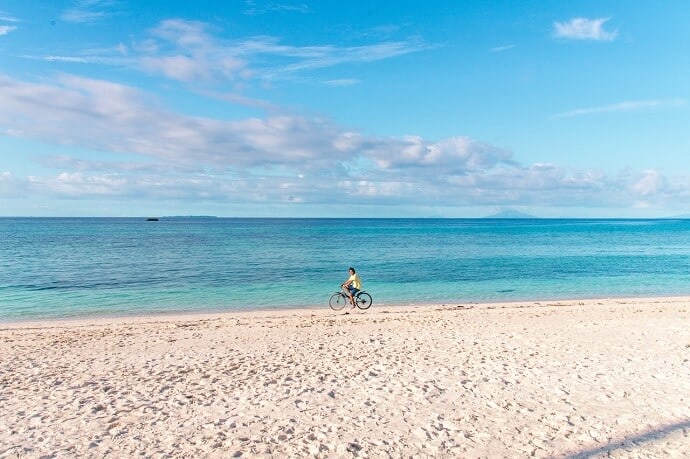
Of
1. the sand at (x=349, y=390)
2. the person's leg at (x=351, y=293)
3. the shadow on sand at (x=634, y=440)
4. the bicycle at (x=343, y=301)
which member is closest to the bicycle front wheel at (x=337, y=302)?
the bicycle at (x=343, y=301)

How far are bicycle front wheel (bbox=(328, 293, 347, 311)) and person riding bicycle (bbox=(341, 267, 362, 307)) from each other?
82cm

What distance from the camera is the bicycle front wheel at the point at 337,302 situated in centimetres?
2498

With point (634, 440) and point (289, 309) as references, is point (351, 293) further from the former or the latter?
point (634, 440)

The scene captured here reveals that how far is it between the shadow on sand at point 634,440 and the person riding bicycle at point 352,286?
619 inches

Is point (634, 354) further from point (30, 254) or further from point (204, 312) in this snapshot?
point (30, 254)

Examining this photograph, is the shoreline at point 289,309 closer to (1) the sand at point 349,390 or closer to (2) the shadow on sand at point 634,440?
(1) the sand at point 349,390

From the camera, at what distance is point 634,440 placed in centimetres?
865

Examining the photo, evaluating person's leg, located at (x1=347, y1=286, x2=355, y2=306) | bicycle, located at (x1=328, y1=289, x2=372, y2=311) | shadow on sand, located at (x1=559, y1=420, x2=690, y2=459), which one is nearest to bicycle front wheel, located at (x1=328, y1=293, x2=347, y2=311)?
bicycle, located at (x1=328, y1=289, x2=372, y2=311)

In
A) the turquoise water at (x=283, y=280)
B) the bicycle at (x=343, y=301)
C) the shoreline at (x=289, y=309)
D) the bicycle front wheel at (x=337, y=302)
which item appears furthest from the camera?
the turquoise water at (x=283, y=280)

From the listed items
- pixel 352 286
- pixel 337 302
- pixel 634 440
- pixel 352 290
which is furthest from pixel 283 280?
pixel 634 440

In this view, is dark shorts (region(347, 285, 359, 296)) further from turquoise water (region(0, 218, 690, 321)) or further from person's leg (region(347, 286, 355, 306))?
turquoise water (region(0, 218, 690, 321))

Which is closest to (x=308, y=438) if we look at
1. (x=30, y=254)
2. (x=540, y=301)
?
(x=540, y=301)

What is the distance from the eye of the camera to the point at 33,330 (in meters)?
19.2

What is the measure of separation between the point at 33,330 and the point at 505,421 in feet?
60.5
